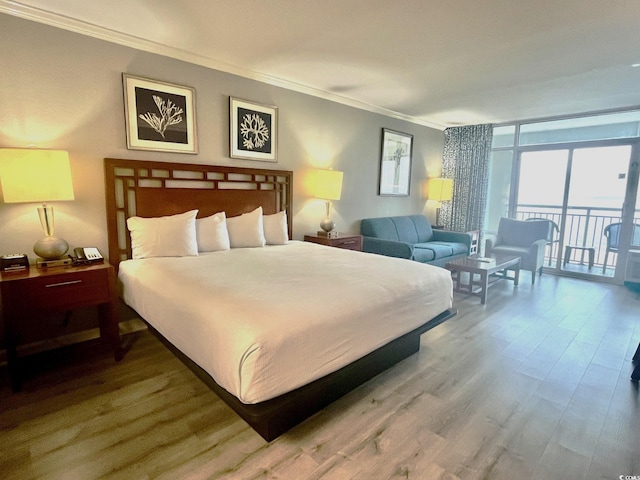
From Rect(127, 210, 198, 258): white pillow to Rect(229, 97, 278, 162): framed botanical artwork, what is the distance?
108cm

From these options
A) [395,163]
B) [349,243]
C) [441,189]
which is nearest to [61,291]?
[349,243]

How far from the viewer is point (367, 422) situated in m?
1.88

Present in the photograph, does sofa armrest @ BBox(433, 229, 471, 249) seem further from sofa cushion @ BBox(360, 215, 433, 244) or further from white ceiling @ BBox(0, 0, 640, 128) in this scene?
white ceiling @ BBox(0, 0, 640, 128)

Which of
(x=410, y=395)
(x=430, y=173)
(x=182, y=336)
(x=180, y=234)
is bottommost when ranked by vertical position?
(x=410, y=395)

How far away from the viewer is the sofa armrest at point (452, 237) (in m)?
5.44

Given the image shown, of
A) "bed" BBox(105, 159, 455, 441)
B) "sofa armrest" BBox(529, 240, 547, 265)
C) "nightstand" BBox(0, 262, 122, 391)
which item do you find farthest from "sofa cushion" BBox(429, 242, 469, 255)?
"nightstand" BBox(0, 262, 122, 391)

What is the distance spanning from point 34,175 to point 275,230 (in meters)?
2.07

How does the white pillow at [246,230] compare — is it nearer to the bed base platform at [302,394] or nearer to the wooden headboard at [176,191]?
the wooden headboard at [176,191]

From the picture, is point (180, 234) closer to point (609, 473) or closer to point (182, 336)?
point (182, 336)

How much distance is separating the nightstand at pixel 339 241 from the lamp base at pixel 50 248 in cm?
252

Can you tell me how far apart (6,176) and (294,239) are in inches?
110

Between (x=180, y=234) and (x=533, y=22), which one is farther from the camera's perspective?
(x=180, y=234)

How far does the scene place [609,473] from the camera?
5.09 feet

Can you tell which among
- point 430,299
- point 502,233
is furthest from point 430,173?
point 430,299
